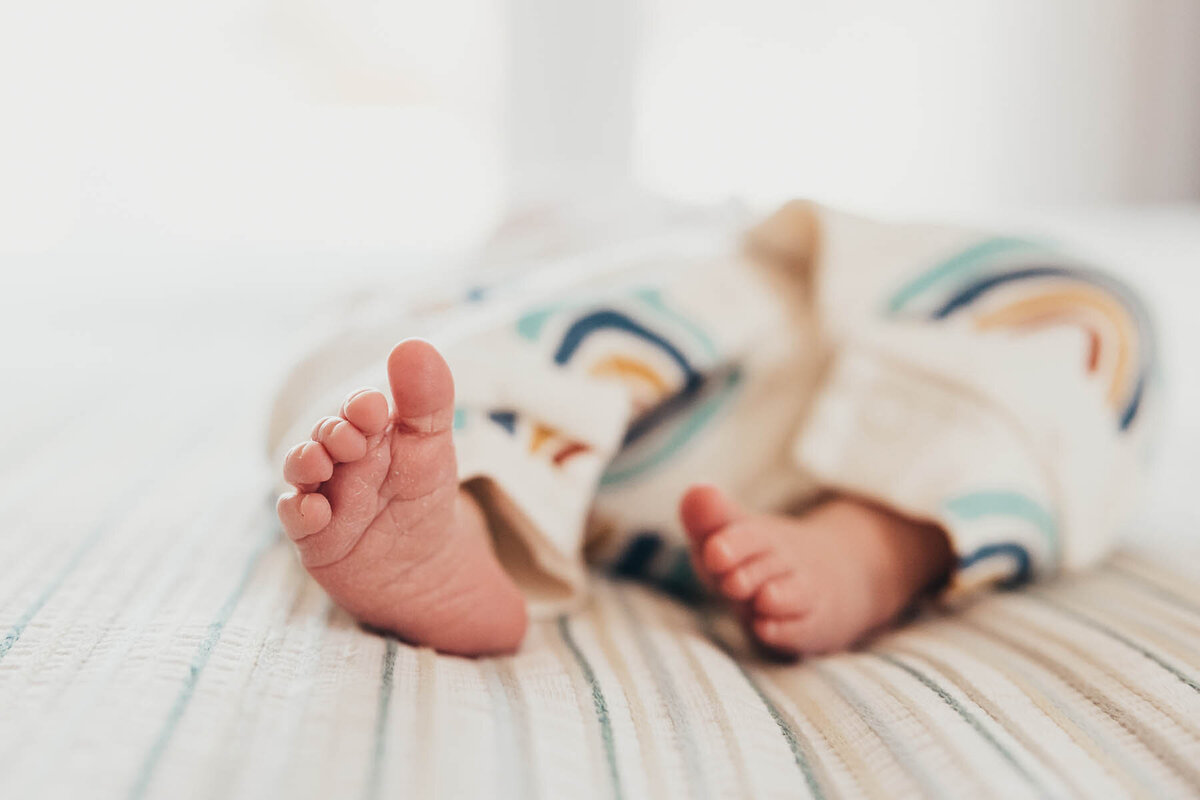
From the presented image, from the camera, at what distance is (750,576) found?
50 centimetres

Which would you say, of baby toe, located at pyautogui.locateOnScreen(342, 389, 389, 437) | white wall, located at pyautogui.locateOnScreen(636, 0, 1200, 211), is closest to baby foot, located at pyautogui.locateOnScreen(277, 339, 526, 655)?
baby toe, located at pyautogui.locateOnScreen(342, 389, 389, 437)


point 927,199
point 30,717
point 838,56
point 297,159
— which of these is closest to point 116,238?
point 297,159

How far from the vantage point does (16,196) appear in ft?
6.39

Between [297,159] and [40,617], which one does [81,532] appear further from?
[297,159]

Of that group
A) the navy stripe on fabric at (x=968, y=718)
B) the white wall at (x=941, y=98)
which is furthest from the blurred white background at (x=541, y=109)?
the navy stripe on fabric at (x=968, y=718)

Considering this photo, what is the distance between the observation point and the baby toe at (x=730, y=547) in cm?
50

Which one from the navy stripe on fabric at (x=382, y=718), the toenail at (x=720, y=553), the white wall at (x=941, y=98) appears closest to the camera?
the navy stripe on fabric at (x=382, y=718)

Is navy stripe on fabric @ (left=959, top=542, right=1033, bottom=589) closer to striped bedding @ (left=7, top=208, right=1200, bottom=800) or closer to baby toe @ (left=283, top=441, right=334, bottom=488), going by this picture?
striped bedding @ (left=7, top=208, right=1200, bottom=800)

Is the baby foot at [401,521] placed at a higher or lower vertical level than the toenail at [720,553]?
higher

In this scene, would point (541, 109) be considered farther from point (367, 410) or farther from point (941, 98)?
point (367, 410)

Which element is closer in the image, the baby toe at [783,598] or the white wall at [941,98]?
the baby toe at [783,598]

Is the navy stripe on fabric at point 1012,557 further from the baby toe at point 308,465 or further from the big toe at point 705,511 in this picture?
the baby toe at point 308,465

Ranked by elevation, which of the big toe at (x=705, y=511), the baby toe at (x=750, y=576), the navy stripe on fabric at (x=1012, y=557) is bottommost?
the navy stripe on fabric at (x=1012, y=557)

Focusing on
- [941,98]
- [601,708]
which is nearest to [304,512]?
[601,708]
